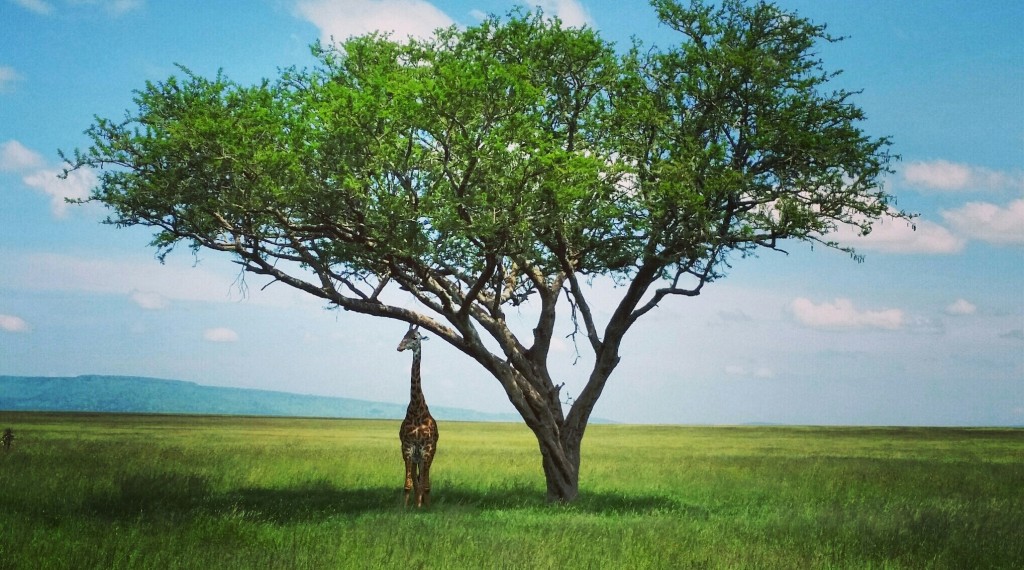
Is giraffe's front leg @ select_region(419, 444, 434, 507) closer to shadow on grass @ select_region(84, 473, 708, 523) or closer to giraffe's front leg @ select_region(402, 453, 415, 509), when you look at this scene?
giraffe's front leg @ select_region(402, 453, 415, 509)

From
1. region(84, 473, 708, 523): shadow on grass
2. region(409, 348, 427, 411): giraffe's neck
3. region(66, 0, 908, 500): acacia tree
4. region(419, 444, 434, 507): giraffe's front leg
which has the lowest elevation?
region(84, 473, 708, 523): shadow on grass

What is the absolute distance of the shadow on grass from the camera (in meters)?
20.1

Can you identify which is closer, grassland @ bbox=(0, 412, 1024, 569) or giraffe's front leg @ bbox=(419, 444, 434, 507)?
grassland @ bbox=(0, 412, 1024, 569)

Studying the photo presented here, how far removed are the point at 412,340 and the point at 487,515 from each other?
4.44m

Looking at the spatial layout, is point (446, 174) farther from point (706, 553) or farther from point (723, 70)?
point (706, 553)

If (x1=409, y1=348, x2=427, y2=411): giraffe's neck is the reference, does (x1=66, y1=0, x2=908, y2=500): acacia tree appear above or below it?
above

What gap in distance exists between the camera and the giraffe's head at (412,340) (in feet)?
70.8

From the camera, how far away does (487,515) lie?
20.4 m

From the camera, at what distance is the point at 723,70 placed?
21141 mm

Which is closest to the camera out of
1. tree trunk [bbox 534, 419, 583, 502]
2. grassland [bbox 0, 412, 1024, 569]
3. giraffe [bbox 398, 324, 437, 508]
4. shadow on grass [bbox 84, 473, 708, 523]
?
grassland [bbox 0, 412, 1024, 569]

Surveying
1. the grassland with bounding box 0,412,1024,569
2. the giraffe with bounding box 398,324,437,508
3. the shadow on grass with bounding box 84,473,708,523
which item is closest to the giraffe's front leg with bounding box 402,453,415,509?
the giraffe with bounding box 398,324,437,508

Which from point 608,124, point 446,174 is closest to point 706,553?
point 446,174

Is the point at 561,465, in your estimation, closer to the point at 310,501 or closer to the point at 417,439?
the point at 417,439

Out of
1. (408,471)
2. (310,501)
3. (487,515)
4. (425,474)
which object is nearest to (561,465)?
(487,515)
